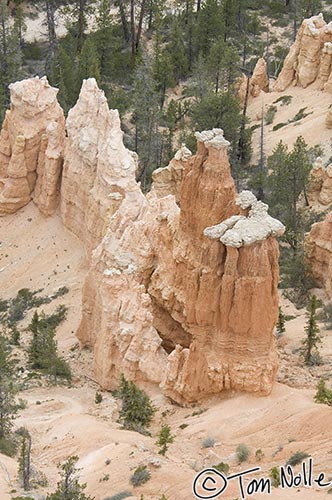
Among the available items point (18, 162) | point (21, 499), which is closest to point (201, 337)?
point (21, 499)

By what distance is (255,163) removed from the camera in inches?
2425

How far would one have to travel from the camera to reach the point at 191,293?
30.4m

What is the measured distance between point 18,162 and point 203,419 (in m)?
27.0

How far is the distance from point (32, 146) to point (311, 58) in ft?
86.1

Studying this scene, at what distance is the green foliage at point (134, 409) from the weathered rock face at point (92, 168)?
14.2m

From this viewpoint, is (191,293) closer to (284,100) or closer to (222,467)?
(222,467)

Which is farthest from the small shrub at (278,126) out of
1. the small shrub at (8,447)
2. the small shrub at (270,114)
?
the small shrub at (8,447)

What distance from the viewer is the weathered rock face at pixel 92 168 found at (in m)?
43.5

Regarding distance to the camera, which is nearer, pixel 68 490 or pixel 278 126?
pixel 68 490

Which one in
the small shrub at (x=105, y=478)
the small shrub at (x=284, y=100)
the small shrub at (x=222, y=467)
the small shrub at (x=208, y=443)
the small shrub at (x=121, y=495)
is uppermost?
the small shrub at (x=284, y=100)

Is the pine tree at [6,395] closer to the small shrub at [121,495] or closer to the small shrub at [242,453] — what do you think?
the small shrub at [121,495]

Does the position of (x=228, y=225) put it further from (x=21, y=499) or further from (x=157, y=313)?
(x=21, y=499)

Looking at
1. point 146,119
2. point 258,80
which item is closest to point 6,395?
point 146,119

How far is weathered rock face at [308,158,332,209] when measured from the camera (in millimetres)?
51344
